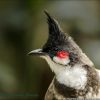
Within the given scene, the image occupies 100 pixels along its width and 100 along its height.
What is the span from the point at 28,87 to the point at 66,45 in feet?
9.33

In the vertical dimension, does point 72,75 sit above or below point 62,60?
below

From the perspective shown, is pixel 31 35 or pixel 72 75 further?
pixel 31 35

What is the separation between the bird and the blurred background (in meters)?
2.56

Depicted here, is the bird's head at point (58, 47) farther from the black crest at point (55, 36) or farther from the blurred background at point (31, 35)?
the blurred background at point (31, 35)

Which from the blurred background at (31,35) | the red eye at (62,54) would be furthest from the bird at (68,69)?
the blurred background at (31,35)

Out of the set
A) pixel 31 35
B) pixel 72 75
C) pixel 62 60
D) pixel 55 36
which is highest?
pixel 55 36

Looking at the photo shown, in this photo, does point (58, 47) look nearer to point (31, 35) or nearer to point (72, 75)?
point (72, 75)

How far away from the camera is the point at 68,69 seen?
12.1 feet

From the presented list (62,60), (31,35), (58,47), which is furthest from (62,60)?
(31,35)

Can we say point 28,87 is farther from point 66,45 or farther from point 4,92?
point 66,45

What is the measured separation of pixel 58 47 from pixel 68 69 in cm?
16

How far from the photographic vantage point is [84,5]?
23.2 feet

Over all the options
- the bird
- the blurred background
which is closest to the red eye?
the bird

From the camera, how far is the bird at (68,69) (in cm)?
364
